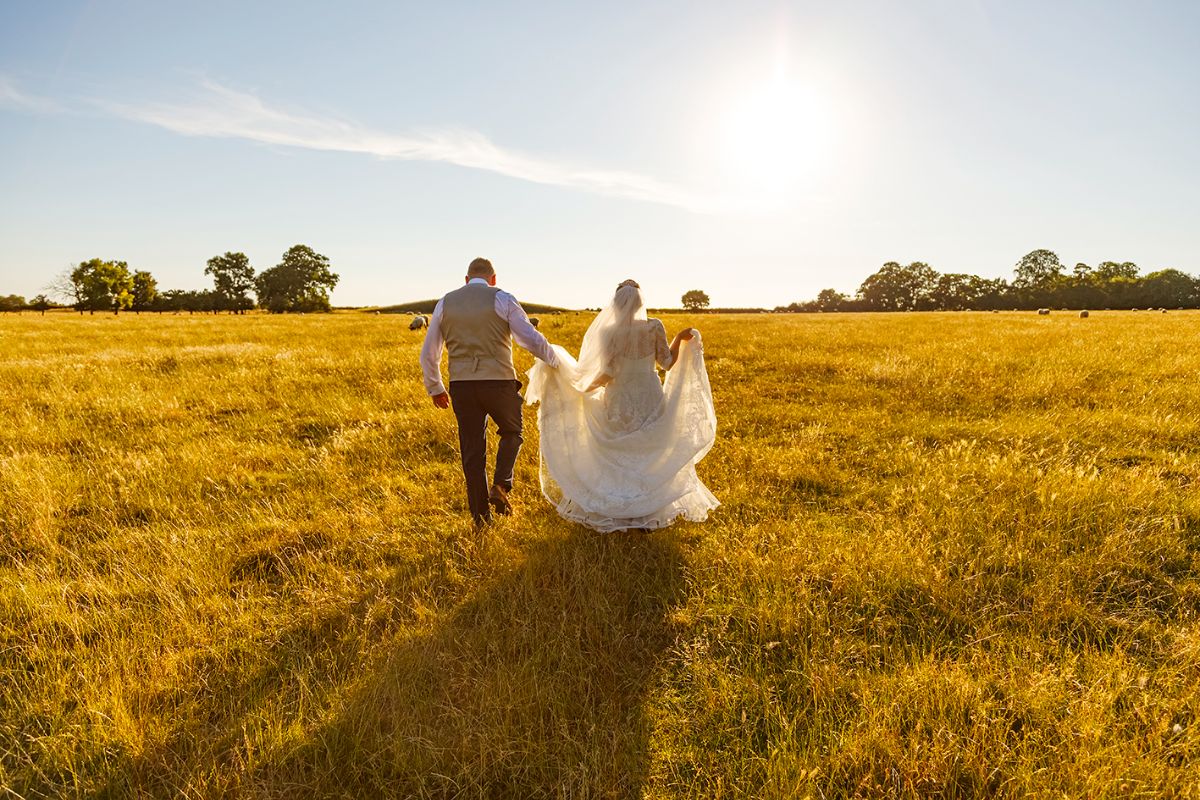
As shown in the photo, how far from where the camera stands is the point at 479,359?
596cm

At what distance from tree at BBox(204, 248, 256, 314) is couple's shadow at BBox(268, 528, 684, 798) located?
12350cm

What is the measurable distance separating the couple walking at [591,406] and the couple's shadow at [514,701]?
1308mm

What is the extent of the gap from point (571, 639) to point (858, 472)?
17.4 ft

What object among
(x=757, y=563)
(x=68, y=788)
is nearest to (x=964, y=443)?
(x=757, y=563)

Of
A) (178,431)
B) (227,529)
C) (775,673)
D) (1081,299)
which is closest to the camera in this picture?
(775,673)

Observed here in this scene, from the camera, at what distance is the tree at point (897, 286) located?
119062 millimetres

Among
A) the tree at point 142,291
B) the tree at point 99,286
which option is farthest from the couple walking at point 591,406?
the tree at point 142,291

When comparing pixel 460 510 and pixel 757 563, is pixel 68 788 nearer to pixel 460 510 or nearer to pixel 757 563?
pixel 460 510

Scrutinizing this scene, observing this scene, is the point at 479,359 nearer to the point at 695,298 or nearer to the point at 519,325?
the point at 519,325

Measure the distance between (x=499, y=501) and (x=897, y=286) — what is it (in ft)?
456

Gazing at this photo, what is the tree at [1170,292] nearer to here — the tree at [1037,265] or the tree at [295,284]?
the tree at [1037,265]

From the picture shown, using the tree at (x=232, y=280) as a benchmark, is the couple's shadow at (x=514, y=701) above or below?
below

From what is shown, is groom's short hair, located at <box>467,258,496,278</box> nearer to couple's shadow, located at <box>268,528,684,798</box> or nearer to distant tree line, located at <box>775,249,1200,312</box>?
couple's shadow, located at <box>268,528,684,798</box>

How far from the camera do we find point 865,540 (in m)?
5.28
